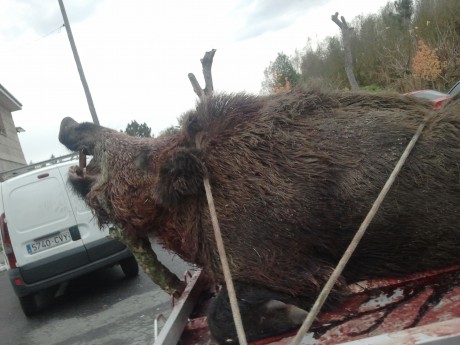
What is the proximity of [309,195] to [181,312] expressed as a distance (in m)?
0.97

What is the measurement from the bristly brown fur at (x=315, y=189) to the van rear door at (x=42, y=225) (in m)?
5.07

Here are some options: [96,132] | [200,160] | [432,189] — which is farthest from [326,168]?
[96,132]

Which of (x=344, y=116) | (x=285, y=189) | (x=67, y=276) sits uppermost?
(x=344, y=116)

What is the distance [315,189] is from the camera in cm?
220

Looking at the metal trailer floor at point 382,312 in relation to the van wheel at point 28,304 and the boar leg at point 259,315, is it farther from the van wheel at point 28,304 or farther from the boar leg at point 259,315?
the van wheel at point 28,304

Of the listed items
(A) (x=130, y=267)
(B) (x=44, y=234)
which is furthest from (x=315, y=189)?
(A) (x=130, y=267)

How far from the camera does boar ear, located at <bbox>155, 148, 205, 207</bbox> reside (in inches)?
93.9

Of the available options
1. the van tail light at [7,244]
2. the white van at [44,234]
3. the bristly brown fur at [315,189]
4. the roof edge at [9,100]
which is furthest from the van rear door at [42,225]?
the roof edge at [9,100]

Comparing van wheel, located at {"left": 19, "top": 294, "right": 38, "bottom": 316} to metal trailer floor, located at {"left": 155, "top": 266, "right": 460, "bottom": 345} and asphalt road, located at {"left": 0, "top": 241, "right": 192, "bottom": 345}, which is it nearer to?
asphalt road, located at {"left": 0, "top": 241, "right": 192, "bottom": 345}

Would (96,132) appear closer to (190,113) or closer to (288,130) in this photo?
(190,113)

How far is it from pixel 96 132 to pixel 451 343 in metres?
2.31

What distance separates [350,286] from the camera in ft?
7.53

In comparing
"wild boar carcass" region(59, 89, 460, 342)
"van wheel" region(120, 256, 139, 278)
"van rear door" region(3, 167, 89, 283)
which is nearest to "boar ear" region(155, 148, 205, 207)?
"wild boar carcass" region(59, 89, 460, 342)

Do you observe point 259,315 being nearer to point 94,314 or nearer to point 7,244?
point 94,314
